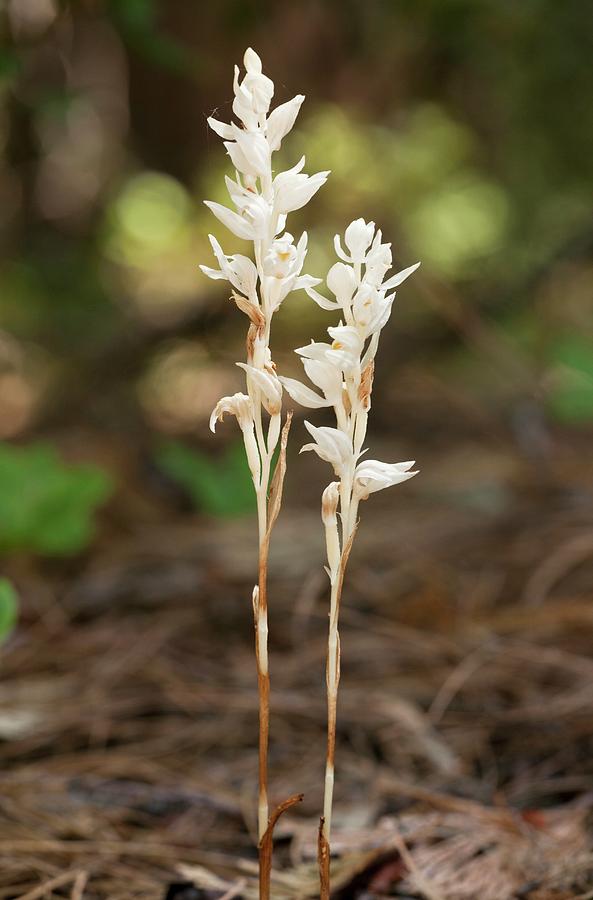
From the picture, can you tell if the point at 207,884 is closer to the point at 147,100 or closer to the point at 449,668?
the point at 449,668

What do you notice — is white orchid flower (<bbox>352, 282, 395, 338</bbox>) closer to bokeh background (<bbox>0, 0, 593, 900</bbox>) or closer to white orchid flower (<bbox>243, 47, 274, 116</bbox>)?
white orchid flower (<bbox>243, 47, 274, 116</bbox>)

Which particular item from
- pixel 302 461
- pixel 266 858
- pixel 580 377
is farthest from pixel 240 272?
pixel 302 461

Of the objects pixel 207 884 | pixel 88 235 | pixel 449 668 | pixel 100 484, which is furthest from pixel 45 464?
pixel 88 235

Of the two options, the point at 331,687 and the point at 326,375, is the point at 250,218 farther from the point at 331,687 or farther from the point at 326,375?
the point at 331,687

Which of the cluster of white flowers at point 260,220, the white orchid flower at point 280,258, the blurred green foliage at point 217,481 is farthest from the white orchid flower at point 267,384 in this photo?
the blurred green foliage at point 217,481

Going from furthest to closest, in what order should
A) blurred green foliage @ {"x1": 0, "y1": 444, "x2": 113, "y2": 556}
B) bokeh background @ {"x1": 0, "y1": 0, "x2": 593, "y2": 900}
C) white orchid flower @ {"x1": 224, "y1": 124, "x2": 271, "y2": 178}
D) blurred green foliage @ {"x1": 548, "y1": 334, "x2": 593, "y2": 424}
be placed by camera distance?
blurred green foliage @ {"x1": 548, "y1": 334, "x2": 593, "y2": 424} → blurred green foliage @ {"x1": 0, "y1": 444, "x2": 113, "y2": 556} → bokeh background @ {"x1": 0, "y1": 0, "x2": 593, "y2": 900} → white orchid flower @ {"x1": 224, "y1": 124, "x2": 271, "y2": 178}

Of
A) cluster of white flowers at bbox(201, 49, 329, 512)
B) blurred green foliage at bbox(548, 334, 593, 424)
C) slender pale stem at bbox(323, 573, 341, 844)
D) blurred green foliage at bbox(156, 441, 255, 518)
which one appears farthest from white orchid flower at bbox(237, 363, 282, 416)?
blurred green foliage at bbox(156, 441, 255, 518)
